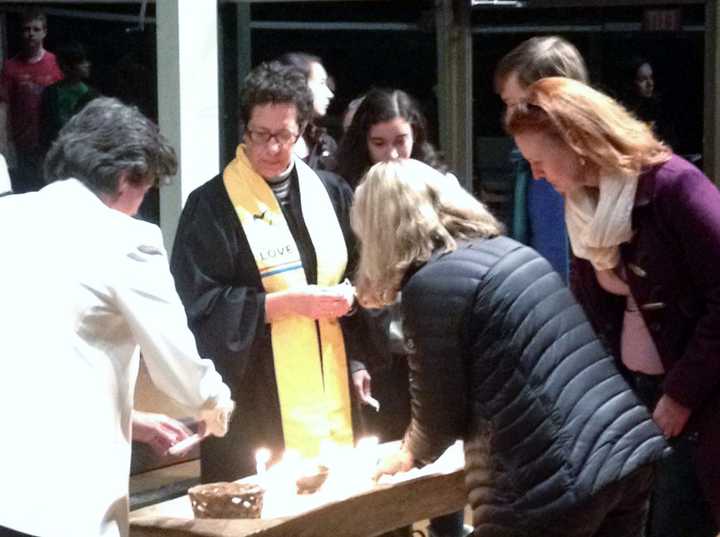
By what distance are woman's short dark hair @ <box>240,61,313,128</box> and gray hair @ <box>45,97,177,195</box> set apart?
3.25 ft

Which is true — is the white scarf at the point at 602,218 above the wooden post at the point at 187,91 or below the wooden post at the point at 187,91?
below

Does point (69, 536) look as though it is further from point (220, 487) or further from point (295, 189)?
point (295, 189)

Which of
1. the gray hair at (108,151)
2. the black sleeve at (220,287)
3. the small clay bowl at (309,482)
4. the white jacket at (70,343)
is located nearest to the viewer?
the white jacket at (70,343)

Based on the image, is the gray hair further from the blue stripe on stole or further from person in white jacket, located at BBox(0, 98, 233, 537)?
the blue stripe on stole

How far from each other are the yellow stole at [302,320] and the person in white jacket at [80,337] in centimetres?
109

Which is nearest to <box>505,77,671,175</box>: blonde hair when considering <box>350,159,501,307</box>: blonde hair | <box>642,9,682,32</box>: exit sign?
<box>350,159,501,307</box>: blonde hair

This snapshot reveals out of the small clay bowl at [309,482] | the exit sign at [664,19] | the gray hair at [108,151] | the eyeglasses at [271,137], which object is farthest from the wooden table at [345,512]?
the exit sign at [664,19]

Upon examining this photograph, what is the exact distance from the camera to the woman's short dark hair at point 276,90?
4203 mm

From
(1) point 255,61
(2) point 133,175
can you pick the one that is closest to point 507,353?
(2) point 133,175

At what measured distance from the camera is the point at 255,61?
711 cm

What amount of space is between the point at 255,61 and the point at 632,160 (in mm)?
3789

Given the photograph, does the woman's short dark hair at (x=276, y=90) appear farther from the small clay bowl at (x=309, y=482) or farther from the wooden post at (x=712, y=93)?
the wooden post at (x=712, y=93)

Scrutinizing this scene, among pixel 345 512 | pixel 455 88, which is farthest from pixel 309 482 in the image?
pixel 455 88

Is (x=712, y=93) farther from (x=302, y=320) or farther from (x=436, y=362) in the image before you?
(x=436, y=362)
